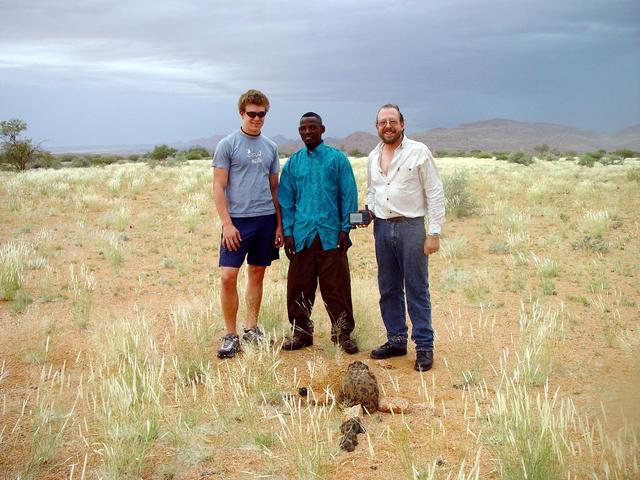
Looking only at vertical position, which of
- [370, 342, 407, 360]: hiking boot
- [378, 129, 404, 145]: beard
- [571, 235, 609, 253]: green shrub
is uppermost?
[378, 129, 404, 145]: beard

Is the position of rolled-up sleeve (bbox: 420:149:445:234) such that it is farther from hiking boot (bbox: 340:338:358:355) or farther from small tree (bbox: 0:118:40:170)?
small tree (bbox: 0:118:40:170)

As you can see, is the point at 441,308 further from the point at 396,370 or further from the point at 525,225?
the point at 525,225

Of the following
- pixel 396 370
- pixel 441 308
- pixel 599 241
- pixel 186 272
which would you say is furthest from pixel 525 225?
pixel 396 370

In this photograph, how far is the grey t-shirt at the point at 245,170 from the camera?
457 cm

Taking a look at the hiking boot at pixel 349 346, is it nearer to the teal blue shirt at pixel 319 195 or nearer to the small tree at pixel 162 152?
the teal blue shirt at pixel 319 195

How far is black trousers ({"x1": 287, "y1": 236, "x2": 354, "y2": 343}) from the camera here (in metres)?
4.79

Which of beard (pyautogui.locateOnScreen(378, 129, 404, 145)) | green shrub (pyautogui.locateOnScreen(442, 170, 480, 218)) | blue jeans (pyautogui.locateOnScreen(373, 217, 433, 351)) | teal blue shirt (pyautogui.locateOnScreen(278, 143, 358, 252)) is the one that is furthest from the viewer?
green shrub (pyautogui.locateOnScreen(442, 170, 480, 218))

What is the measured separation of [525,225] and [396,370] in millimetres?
7931

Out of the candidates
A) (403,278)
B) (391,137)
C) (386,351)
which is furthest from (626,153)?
(391,137)

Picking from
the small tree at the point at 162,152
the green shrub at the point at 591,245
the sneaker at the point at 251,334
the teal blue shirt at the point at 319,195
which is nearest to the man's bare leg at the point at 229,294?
the sneaker at the point at 251,334

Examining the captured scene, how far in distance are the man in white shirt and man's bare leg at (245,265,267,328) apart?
1.09 meters

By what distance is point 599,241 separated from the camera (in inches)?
377

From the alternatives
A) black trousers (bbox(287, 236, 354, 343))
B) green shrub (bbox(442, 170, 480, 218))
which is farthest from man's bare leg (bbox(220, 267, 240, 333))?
green shrub (bbox(442, 170, 480, 218))

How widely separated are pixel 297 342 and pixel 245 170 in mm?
1639
